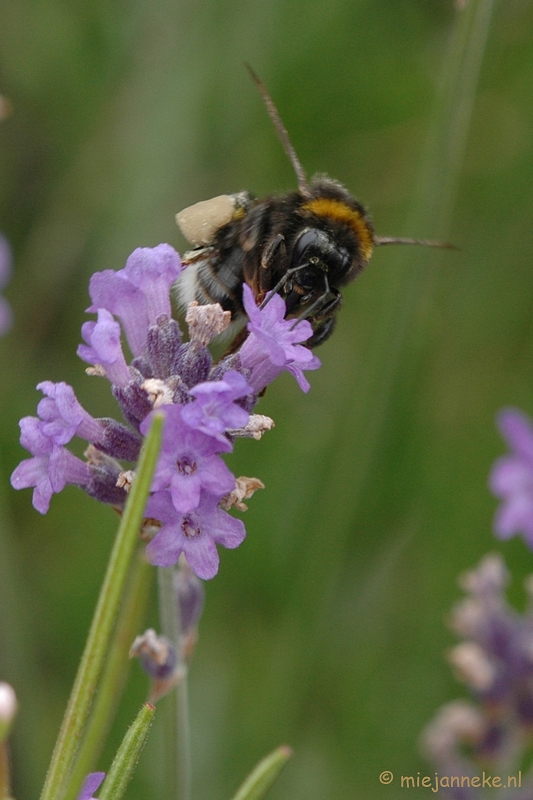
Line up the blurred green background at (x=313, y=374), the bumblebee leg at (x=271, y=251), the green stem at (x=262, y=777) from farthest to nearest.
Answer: the blurred green background at (x=313, y=374), the bumblebee leg at (x=271, y=251), the green stem at (x=262, y=777)

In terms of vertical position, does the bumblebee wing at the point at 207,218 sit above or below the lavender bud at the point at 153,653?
above

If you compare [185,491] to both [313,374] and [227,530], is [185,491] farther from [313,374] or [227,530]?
[313,374]

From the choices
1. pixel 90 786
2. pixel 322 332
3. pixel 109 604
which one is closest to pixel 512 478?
pixel 322 332

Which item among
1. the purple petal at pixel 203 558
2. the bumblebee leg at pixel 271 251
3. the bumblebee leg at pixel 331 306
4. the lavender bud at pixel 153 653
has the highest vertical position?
the bumblebee leg at pixel 271 251

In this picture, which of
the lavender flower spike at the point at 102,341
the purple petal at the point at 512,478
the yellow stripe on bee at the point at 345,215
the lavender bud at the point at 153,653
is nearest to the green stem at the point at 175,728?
the lavender bud at the point at 153,653

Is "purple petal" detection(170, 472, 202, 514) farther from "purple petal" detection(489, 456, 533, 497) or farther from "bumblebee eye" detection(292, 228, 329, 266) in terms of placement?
"purple petal" detection(489, 456, 533, 497)

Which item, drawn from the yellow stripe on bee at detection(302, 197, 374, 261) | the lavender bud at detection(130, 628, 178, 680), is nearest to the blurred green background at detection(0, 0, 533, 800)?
the yellow stripe on bee at detection(302, 197, 374, 261)

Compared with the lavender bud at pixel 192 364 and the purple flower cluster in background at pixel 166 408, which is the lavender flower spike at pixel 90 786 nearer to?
the purple flower cluster in background at pixel 166 408

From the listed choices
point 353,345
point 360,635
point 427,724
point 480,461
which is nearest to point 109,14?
point 353,345

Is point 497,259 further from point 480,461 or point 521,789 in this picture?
point 521,789
